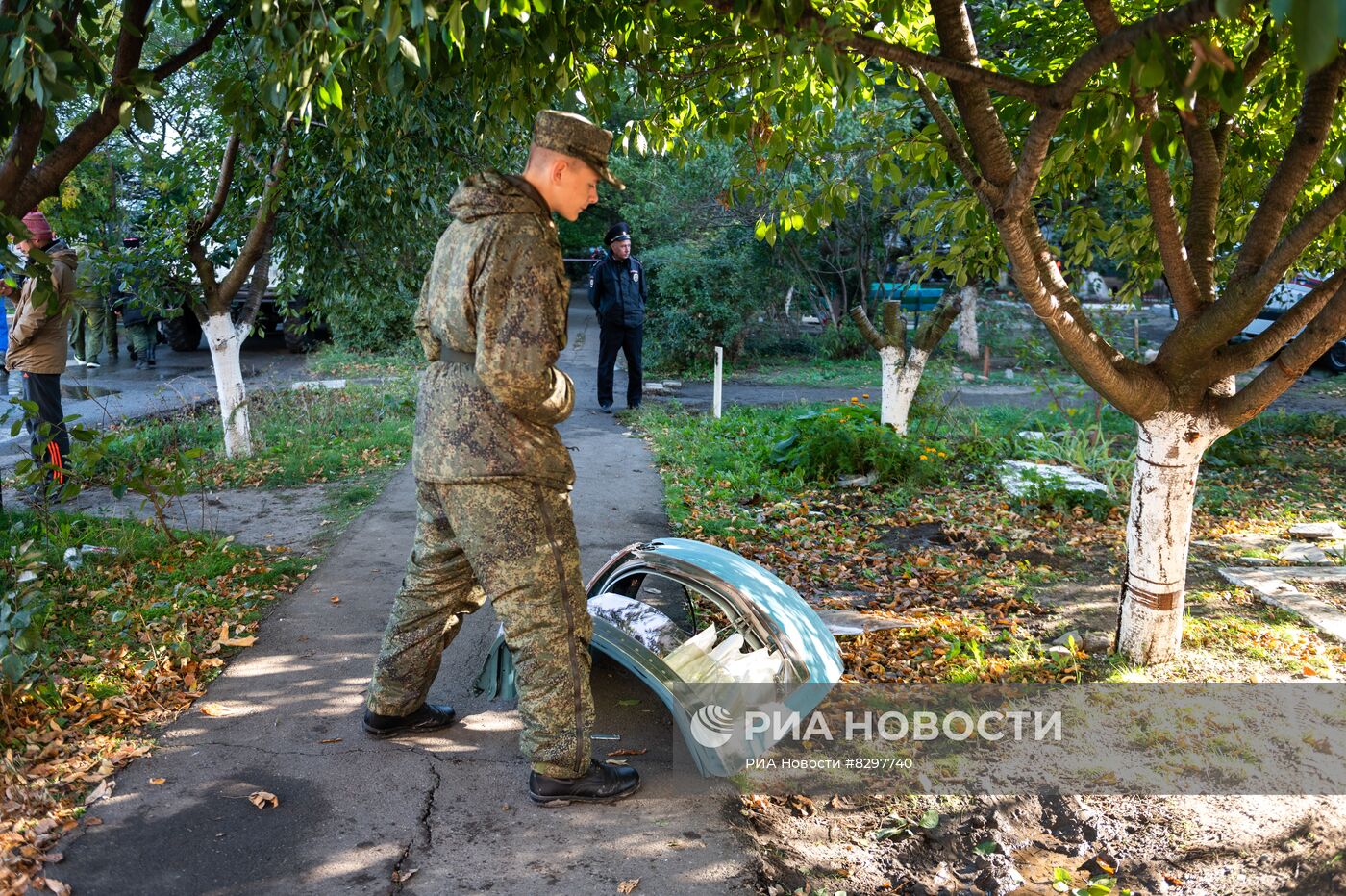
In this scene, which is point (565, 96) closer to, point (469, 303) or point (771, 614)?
point (469, 303)

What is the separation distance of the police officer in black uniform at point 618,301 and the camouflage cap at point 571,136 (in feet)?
26.9

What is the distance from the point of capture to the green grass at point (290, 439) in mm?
8656

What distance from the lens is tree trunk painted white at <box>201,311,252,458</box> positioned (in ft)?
28.8

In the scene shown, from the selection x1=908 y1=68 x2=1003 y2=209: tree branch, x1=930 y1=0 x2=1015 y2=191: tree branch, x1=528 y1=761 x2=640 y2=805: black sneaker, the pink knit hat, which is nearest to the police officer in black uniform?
the pink knit hat

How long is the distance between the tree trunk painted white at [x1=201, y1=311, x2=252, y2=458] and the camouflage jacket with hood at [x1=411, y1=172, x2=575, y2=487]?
226 inches

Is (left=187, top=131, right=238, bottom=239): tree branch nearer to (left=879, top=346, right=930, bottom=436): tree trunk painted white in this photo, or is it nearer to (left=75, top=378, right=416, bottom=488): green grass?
(left=75, top=378, right=416, bottom=488): green grass

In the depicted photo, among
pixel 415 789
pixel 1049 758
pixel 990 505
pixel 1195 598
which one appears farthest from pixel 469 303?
pixel 990 505

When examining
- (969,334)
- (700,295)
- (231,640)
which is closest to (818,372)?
(700,295)

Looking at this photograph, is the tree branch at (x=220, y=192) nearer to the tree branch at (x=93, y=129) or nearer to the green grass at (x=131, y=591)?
the green grass at (x=131, y=591)

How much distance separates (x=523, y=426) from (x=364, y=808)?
4.59 ft

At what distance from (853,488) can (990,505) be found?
3.66 feet

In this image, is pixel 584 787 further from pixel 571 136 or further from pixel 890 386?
pixel 890 386

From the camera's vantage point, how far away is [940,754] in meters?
4.15

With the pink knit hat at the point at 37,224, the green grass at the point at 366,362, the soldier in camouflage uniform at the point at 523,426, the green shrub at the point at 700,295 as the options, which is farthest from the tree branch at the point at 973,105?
the green shrub at the point at 700,295
